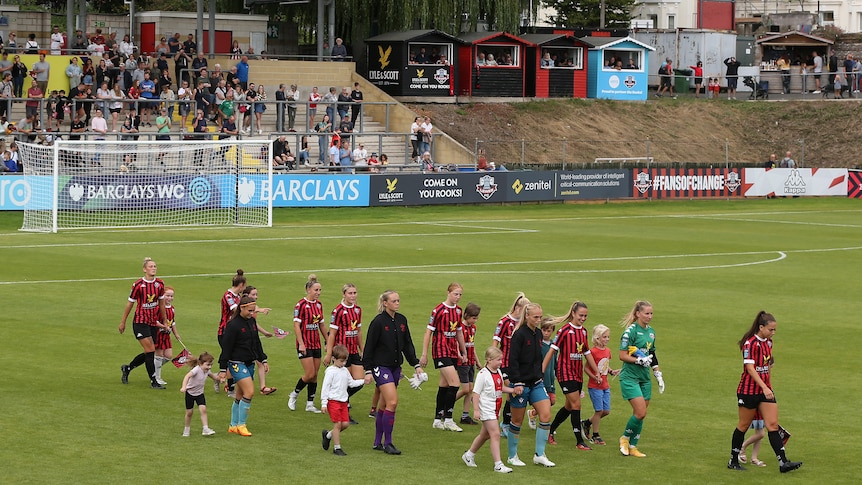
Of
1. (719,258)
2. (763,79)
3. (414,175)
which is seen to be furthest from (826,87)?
(719,258)

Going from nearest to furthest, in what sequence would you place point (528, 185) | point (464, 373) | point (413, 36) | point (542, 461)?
point (542, 461) < point (464, 373) < point (528, 185) < point (413, 36)

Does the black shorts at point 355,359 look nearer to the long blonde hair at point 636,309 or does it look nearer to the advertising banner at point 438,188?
the long blonde hair at point 636,309

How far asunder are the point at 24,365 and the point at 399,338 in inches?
288

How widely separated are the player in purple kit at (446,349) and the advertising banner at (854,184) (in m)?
49.1

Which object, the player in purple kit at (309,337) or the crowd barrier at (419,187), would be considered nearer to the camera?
the player in purple kit at (309,337)

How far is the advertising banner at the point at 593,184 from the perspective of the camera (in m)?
55.5

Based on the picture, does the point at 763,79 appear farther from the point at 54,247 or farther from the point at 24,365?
the point at 24,365

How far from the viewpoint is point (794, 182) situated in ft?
201

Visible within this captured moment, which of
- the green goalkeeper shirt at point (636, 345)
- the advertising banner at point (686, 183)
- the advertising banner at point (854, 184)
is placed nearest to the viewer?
the green goalkeeper shirt at point (636, 345)

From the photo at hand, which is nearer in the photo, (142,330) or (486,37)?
(142,330)

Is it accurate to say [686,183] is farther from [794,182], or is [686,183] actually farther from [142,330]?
[142,330]

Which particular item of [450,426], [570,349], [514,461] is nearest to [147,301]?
[450,426]

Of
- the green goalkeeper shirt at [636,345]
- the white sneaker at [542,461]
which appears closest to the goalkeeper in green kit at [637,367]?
the green goalkeeper shirt at [636,345]

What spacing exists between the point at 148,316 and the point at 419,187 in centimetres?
3264
